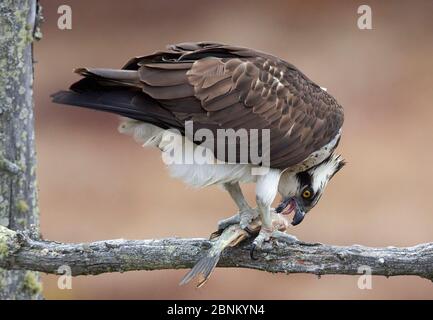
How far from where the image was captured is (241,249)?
17.5 ft

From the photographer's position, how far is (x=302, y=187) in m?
6.05

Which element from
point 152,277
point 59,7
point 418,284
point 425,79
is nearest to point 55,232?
point 152,277

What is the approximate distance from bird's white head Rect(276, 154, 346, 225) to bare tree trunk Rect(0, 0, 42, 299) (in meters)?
1.54

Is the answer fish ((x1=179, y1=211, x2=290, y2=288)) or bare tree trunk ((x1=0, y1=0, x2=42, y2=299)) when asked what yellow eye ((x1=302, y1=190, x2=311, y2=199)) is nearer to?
fish ((x1=179, y1=211, x2=290, y2=288))

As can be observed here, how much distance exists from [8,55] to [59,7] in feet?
22.2

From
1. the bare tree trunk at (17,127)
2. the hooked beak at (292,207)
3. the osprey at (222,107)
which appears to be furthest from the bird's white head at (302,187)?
the bare tree trunk at (17,127)

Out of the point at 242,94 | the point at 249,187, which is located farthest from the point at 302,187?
the point at 249,187

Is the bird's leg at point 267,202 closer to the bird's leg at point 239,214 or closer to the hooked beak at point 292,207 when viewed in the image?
the bird's leg at point 239,214

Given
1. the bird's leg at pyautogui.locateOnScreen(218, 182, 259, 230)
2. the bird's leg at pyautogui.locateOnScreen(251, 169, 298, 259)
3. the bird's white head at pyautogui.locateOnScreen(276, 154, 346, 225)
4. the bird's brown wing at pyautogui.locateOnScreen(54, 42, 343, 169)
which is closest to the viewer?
the bird's brown wing at pyautogui.locateOnScreen(54, 42, 343, 169)

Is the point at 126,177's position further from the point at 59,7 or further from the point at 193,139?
the point at 193,139

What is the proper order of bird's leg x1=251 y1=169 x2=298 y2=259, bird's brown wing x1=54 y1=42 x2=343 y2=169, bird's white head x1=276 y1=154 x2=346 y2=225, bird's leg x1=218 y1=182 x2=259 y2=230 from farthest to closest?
bird's white head x1=276 y1=154 x2=346 y2=225
bird's leg x1=218 y1=182 x2=259 y2=230
bird's leg x1=251 y1=169 x2=298 y2=259
bird's brown wing x1=54 y1=42 x2=343 y2=169

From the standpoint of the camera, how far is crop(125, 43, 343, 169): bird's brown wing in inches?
207

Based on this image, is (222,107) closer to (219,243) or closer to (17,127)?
(219,243)

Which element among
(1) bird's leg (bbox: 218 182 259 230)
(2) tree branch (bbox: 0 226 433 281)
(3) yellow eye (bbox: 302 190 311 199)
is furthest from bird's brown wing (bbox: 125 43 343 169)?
(2) tree branch (bbox: 0 226 433 281)
